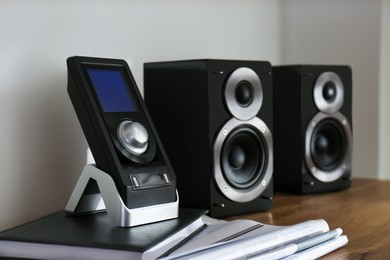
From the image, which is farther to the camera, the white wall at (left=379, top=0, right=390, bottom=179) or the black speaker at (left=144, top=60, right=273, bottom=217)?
the white wall at (left=379, top=0, right=390, bottom=179)

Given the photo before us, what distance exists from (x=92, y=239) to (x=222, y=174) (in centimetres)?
39

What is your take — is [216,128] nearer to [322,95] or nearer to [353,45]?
[322,95]

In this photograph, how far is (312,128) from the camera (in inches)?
56.1

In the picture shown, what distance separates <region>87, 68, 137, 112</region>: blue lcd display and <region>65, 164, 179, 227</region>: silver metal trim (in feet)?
0.33

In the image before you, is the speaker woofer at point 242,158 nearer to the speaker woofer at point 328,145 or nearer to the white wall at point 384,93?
the speaker woofer at point 328,145

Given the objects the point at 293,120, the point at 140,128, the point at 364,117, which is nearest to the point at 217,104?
the point at 140,128

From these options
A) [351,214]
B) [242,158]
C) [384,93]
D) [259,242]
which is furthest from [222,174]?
[384,93]

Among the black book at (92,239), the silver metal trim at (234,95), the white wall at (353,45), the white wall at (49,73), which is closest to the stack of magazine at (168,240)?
the black book at (92,239)

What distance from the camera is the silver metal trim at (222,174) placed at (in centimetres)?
117

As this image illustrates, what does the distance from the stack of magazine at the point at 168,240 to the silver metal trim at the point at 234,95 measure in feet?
0.92

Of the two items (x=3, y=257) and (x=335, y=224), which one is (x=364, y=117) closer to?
(x=335, y=224)

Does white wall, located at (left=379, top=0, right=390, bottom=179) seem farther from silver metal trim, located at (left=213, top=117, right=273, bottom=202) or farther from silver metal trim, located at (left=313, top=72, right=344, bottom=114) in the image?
silver metal trim, located at (left=213, top=117, right=273, bottom=202)

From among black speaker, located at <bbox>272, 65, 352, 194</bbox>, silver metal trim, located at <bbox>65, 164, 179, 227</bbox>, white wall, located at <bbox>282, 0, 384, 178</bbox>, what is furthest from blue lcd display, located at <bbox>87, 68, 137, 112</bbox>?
white wall, located at <bbox>282, 0, 384, 178</bbox>

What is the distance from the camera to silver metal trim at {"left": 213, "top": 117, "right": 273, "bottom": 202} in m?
1.17
